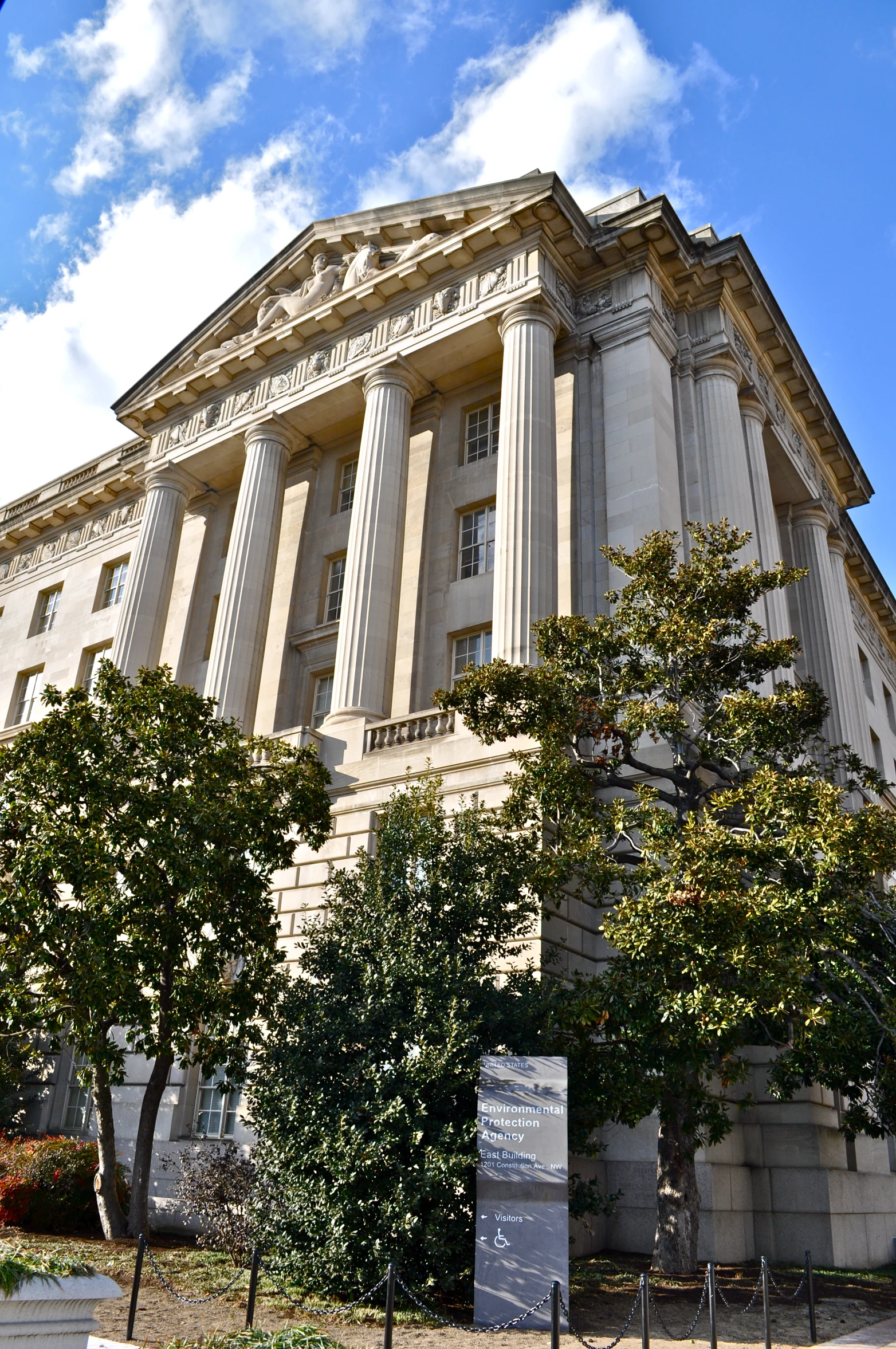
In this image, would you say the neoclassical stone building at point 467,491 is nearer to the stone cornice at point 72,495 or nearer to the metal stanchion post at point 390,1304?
the stone cornice at point 72,495

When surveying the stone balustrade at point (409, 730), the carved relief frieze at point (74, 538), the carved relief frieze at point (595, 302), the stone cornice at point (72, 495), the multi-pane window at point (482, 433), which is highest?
the stone cornice at point (72, 495)

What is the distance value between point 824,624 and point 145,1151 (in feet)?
87.5

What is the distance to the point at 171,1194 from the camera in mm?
20891

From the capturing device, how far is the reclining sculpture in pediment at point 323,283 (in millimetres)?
32062

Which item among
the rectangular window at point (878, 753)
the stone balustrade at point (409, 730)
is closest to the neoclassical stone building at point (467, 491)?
the stone balustrade at point (409, 730)

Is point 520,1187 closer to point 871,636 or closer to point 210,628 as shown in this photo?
point 210,628

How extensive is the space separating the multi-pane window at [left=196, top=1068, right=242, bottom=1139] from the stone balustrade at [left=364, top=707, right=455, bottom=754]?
311 inches

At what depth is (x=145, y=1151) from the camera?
17500mm

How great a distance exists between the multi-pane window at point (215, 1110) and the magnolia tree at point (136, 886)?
453 cm

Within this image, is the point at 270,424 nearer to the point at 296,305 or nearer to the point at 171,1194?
the point at 296,305

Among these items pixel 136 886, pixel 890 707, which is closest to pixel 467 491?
pixel 136 886

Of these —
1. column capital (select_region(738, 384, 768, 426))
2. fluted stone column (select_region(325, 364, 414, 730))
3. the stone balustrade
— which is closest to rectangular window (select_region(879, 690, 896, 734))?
column capital (select_region(738, 384, 768, 426))

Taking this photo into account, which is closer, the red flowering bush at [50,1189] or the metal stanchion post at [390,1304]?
the metal stanchion post at [390,1304]

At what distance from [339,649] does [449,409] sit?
9.33m
